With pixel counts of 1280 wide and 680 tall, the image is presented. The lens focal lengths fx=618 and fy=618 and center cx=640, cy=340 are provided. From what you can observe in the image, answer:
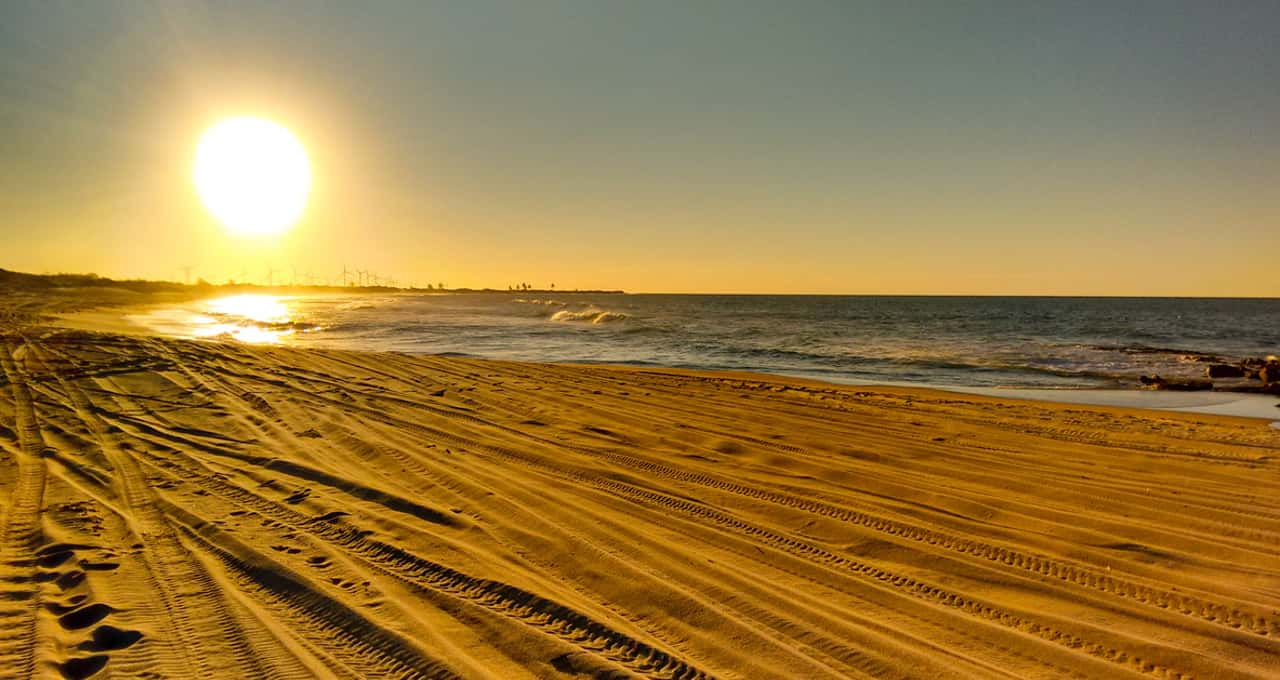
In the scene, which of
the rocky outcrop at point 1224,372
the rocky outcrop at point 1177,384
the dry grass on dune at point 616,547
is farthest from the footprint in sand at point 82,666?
the rocky outcrop at point 1224,372

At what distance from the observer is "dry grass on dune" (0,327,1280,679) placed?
10.3 feet

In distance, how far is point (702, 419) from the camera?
9.38m

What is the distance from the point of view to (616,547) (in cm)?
440

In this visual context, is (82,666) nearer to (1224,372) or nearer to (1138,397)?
(1138,397)

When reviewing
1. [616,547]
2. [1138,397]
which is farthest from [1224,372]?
[616,547]

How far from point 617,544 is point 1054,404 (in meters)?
11.3

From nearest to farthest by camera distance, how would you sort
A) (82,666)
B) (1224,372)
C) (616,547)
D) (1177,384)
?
(82,666)
(616,547)
(1177,384)
(1224,372)

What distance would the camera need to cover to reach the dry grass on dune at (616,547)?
3148 millimetres

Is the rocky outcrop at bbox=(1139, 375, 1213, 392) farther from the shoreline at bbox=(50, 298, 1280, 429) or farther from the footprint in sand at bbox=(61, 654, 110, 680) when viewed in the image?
the footprint in sand at bbox=(61, 654, 110, 680)

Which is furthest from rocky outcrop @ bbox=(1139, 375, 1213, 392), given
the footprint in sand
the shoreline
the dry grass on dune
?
the footprint in sand

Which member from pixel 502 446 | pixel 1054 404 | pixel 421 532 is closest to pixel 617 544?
pixel 421 532

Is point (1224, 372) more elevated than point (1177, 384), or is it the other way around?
point (1224, 372)

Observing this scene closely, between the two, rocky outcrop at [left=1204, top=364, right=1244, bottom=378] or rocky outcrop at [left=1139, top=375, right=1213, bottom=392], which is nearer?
rocky outcrop at [left=1139, top=375, right=1213, bottom=392]

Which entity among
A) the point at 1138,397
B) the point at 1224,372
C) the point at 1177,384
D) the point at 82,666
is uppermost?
the point at 1224,372
